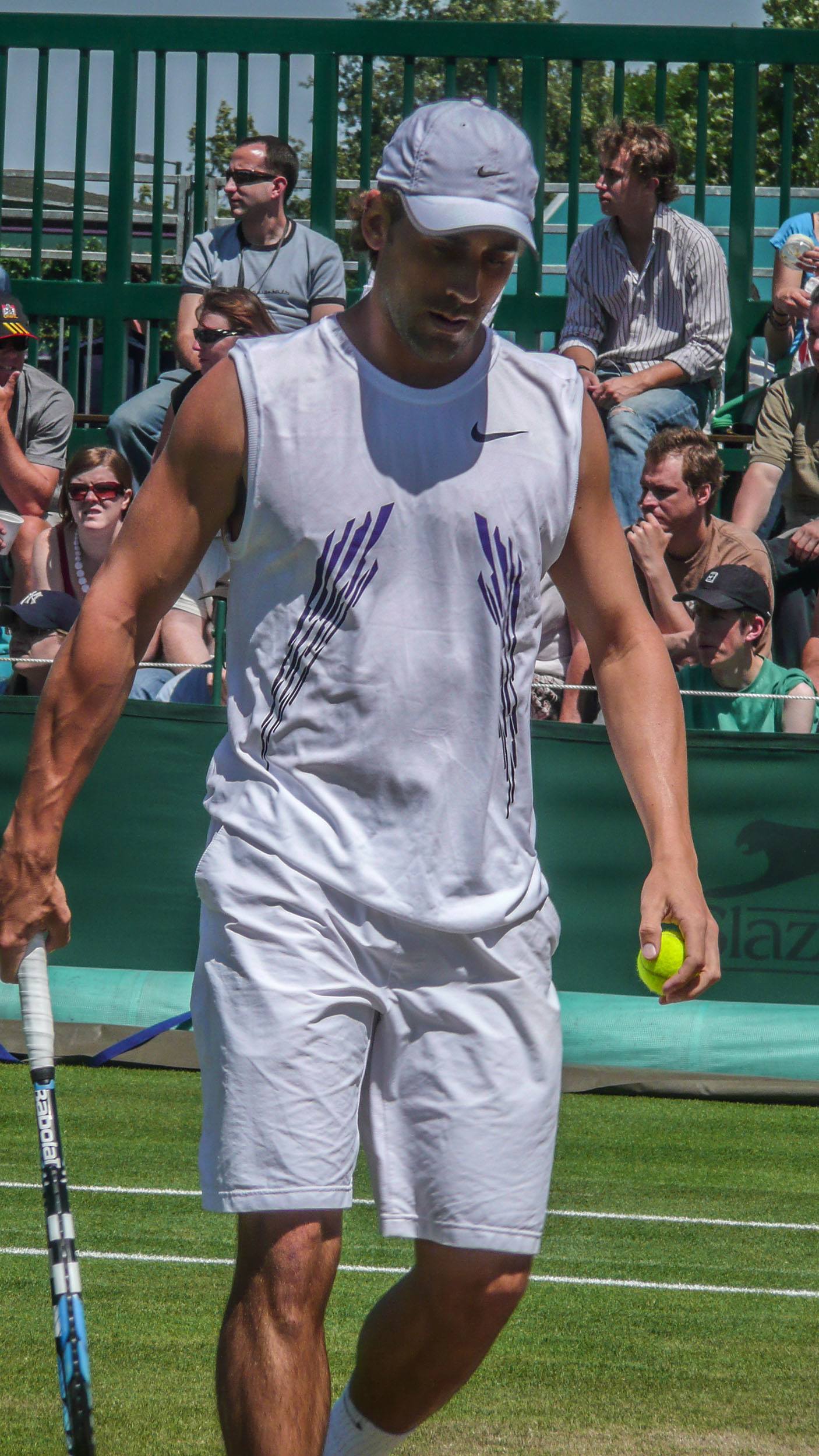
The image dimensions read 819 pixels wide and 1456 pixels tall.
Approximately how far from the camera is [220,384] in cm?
302

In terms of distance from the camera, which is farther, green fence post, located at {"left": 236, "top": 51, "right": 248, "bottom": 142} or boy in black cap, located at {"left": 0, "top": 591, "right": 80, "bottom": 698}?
green fence post, located at {"left": 236, "top": 51, "right": 248, "bottom": 142}

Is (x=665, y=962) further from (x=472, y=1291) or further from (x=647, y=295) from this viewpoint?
(x=647, y=295)

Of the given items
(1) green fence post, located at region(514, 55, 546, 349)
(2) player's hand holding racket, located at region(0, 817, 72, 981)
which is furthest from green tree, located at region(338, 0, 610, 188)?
(2) player's hand holding racket, located at region(0, 817, 72, 981)

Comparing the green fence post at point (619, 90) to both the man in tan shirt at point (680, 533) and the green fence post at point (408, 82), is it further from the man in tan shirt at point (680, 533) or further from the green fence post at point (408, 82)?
the man in tan shirt at point (680, 533)

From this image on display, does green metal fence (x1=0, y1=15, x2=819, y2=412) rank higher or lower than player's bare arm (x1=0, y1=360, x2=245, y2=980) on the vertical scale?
higher

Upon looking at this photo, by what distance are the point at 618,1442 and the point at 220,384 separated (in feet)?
7.62

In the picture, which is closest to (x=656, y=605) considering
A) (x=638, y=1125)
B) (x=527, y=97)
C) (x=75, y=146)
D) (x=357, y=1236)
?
(x=638, y=1125)

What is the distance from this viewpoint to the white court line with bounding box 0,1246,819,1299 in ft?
17.2

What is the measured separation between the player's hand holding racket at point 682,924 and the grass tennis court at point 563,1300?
133cm

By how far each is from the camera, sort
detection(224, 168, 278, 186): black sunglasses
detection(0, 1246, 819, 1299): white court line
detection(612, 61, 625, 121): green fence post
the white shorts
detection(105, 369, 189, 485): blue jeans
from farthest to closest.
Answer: detection(612, 61, 625, 121): green fence post → detection(105, 369, 189, 485): blue jeans → detection(224, 168, 278, 186): black sunglasses → detection(0, 1246, 819, 1299): white court line → the white shorts

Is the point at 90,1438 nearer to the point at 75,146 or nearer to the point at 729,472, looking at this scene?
the point at 729,472

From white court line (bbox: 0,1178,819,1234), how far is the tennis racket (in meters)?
3.03

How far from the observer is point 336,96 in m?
11.7

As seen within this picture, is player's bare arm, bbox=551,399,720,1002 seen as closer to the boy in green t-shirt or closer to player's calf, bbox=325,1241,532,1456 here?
player's calf, bbox=325,1241,532,1456
